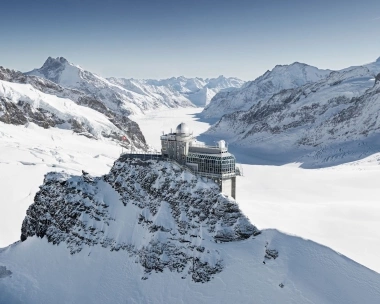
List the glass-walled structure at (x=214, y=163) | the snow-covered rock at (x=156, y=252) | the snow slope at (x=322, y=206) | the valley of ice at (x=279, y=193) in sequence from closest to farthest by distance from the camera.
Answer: the snow-covered rock at (x=156, y=252), the snow slope at (x=322, y=206), the glass-walled structure at (x=214, y=163), the valley of ice at (x=279, y=193)

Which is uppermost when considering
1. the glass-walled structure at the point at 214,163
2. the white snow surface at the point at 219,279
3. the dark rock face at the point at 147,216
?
the glass-walled structure at the point at 214,163

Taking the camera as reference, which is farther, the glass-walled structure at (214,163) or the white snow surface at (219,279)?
the glass-walled structure at (214,163)

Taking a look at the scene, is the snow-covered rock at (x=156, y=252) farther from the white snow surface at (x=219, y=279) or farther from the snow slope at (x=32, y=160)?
the snow slope at (x=32, y=160)

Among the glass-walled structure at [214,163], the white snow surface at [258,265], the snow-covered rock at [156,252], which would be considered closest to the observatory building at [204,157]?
the glass-walled structure at [214,163]

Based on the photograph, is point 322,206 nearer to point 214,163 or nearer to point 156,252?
point 214,163

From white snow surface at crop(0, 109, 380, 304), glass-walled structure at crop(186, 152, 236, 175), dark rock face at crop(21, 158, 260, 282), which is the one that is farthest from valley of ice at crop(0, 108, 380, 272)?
glass-walled structure at crop(186, 152, 236, 175)

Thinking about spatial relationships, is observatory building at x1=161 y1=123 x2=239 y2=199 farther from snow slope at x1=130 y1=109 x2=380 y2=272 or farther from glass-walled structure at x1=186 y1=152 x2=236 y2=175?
snow slope at x1=130 y1=109 x2=380 y2=272
